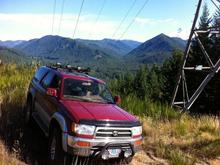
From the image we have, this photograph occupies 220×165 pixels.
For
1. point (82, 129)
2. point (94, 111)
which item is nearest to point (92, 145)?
point (82, 129)

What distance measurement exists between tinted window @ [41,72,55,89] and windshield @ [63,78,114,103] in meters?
0.72

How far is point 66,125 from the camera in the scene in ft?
21.5

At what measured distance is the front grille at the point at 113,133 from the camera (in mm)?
6484

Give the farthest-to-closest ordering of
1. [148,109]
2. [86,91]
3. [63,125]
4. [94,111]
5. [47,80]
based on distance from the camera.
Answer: [148,109], [47,80], [86,91], [94,111], [63,125]

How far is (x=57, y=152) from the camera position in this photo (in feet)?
21.7

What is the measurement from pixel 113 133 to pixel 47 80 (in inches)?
117

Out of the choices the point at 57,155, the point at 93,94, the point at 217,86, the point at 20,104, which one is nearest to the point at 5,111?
the point at 20,104

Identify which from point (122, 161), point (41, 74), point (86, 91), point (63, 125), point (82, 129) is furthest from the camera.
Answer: point (41, 74)

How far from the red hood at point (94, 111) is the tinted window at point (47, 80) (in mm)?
1483

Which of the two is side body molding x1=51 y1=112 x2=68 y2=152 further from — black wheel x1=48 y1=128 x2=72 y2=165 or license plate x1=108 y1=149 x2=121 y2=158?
license plate x1=108 y1=149 x2=121 y2=158

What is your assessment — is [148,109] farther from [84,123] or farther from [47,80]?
[84,123]

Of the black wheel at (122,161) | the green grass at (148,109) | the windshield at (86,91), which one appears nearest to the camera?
the black wheel at (122,161)

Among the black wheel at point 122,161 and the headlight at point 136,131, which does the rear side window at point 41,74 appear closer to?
the black wheel at point 122,161

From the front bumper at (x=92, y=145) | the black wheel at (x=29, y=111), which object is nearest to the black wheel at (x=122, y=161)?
the front bumper at (x=92, y=145)
